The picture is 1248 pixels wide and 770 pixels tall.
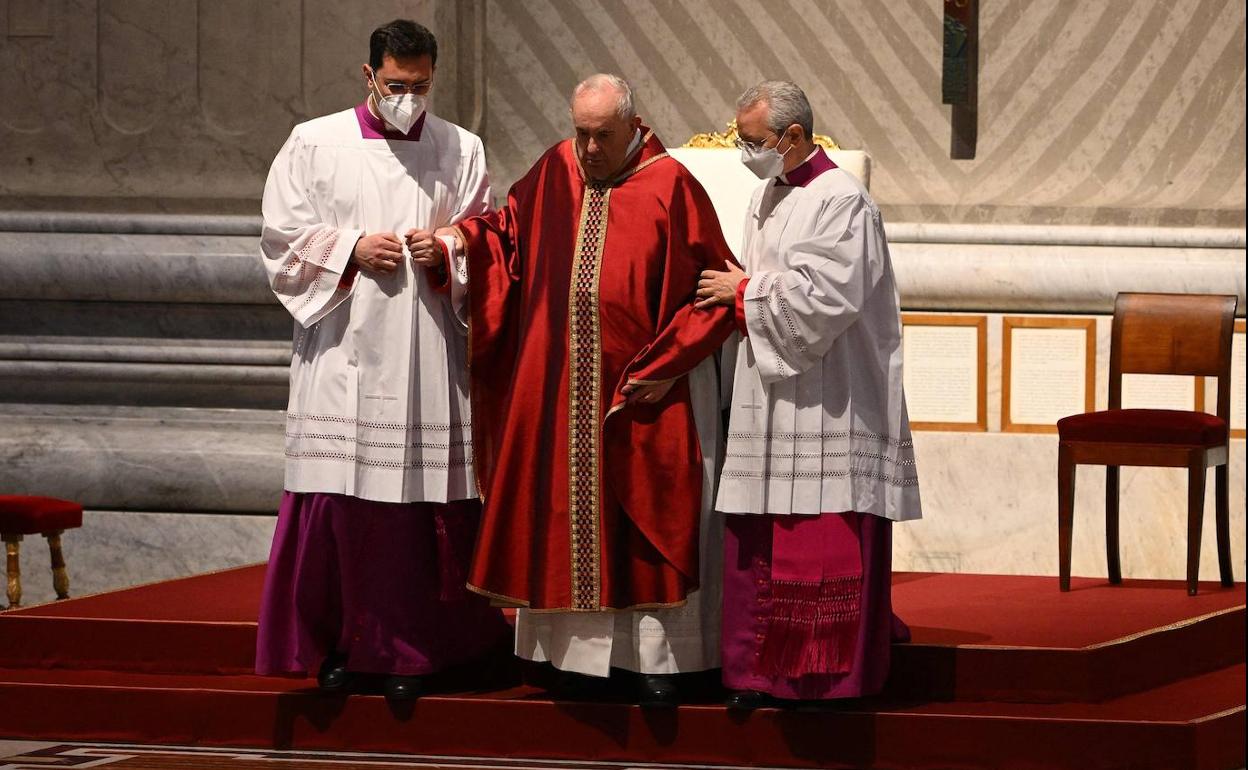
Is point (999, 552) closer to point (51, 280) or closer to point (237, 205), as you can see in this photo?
point (237, 205)

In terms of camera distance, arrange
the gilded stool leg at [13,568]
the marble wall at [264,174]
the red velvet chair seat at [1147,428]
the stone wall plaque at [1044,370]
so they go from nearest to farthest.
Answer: the red velvet chair seat at [1147,428]
the gilded stool leg at [13,568]
the marble wall at [264,174]
the stone wall plaque at [1044,370]

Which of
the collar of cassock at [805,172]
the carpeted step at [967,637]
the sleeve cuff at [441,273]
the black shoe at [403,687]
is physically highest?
the collar of cassock at [805,172]

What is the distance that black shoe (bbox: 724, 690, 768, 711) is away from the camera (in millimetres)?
4656

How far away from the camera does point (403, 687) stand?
4777 millimetres

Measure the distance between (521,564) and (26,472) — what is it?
3378mm

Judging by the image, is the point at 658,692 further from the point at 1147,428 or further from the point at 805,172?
the point at 1147,428

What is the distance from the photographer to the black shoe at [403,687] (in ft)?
15.7

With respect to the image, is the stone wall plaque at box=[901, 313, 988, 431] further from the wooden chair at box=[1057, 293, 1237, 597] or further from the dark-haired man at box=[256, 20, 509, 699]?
the dark-haired man at box=[256, 20, 509, 699]

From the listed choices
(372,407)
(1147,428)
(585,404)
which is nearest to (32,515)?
(372,407)

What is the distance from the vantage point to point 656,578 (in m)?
4.64

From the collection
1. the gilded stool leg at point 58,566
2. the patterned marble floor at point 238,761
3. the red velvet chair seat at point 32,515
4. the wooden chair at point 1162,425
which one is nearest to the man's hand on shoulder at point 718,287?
the patterned marble floor at point 238,761

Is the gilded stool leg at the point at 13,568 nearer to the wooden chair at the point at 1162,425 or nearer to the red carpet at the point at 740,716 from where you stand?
the red carpet at the point at 740,716

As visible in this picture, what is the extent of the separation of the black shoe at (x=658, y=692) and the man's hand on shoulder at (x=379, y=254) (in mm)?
1262

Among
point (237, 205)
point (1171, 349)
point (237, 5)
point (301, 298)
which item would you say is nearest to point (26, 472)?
point (237, 205)
